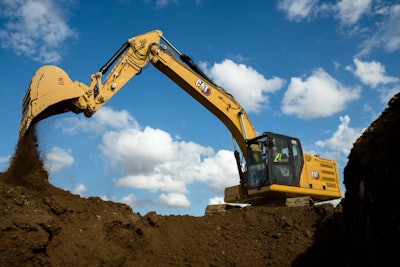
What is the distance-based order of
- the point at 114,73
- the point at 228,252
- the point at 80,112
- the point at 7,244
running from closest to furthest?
the point at 7,244, the point at 228,252, the point at 80,112, the point at 114,73

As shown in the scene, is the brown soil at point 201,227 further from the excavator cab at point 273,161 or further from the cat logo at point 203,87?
the cat logo at point 203,87

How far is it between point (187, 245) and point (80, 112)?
4379mm

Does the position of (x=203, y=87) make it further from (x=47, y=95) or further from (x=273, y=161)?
(x=47, y=95)

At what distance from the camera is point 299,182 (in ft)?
37.4

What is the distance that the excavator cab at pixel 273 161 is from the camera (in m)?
11.1

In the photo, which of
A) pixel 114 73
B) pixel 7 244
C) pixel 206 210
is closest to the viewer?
pixel 7 244

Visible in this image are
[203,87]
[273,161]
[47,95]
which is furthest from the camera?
[203,87]

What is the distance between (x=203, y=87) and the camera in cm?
1245

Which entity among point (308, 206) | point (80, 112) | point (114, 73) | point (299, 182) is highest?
point (114, 73)

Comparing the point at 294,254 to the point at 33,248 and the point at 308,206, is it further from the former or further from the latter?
the point at 33,248

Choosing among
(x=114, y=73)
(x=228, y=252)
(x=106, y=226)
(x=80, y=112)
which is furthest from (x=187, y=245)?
(x=114, y=73)

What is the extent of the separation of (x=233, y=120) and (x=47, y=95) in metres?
6.14

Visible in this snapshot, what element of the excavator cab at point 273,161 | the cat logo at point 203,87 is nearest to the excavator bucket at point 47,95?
the cat logo at point 203,87

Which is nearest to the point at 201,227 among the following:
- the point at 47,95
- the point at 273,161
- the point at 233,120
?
the point at 273,161
